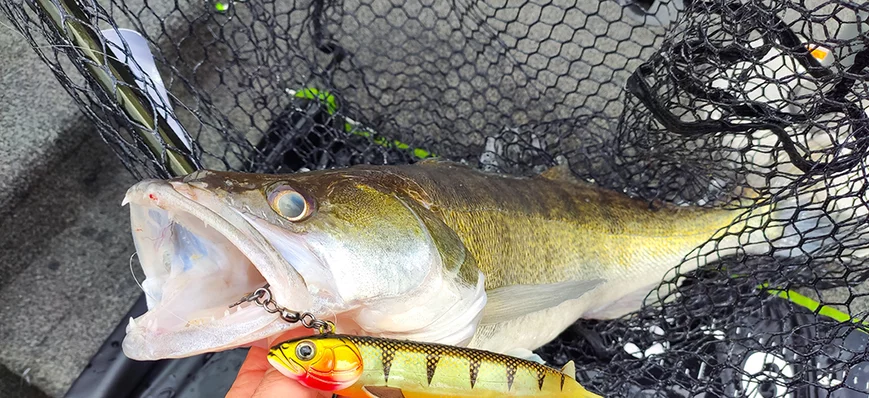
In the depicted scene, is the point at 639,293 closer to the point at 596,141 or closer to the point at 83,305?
the point at 596,141

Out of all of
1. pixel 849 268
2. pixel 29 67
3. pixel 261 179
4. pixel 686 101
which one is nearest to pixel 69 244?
pixel 29 67

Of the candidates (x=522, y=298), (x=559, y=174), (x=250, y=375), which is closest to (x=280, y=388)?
(x=250, y=375)

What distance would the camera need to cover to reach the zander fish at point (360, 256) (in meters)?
1.01

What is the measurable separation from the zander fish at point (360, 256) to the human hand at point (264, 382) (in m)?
0.12

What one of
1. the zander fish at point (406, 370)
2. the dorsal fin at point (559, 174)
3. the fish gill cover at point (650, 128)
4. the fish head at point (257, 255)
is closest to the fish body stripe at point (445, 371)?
the zander fish at point (406, 370)

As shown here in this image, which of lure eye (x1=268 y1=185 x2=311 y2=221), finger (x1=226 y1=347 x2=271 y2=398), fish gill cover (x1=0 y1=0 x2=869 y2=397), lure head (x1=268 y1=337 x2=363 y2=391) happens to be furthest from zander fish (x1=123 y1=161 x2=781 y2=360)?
fish gill cover (x1=0 y1=0 x2=869 y2=397)

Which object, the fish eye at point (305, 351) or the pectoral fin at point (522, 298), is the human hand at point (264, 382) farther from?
the pectoral fin at point (522, 298)

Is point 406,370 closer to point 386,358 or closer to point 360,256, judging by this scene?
point 386,358

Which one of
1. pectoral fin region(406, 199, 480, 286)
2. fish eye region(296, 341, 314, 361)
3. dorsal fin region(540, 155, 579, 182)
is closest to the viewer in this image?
fish eye region(296, 341, 314, 361)

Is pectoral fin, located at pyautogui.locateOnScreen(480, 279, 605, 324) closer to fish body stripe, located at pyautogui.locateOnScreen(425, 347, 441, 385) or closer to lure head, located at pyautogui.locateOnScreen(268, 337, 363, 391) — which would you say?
fish body stripe, located at pyautogui.locateOnScreen(425, 347, 441, 385)

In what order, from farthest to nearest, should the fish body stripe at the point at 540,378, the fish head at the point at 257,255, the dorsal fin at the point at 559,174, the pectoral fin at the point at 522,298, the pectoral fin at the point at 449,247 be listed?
the dorsal fin at the point at 559,174
the pectoral fin at the point at 522,298
the pectoral fin at the point at 449,247
the fish body stripe at the point at 540,378
the fish head at the point at 257,255

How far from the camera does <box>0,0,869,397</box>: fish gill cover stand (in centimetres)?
144

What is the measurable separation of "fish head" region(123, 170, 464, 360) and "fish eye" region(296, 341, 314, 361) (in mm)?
119

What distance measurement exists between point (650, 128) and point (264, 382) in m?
1.43
